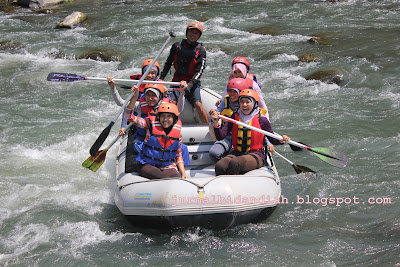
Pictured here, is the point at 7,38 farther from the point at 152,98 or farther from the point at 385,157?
the point at 385,157

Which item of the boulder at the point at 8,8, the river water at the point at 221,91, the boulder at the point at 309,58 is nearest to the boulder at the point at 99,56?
the river water at the point at 221,91

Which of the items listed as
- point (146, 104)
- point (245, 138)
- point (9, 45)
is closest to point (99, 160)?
point (146, 104)

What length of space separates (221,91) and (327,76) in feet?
6.90

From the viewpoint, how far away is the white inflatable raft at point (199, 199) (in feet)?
14.8

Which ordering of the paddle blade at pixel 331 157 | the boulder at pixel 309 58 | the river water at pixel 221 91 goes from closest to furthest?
the river water at pixel 221 91, the paddle blade at pixel 331 157, the boulder at pixel 309 58

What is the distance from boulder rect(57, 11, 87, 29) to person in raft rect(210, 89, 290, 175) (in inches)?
399

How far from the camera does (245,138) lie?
16.9ft

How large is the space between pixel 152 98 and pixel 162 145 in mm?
660

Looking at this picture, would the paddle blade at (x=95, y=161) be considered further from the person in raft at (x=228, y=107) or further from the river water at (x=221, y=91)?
the person in raft at (x=228, y=107)

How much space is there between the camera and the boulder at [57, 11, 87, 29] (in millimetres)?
14039

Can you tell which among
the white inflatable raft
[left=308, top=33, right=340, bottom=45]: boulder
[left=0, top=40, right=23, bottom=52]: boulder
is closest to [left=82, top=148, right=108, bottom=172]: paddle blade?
the white inflatable raft

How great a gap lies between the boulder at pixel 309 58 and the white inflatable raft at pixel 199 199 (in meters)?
5.93

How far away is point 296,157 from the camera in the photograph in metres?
6.78

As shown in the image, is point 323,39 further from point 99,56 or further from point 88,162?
point 88,162
